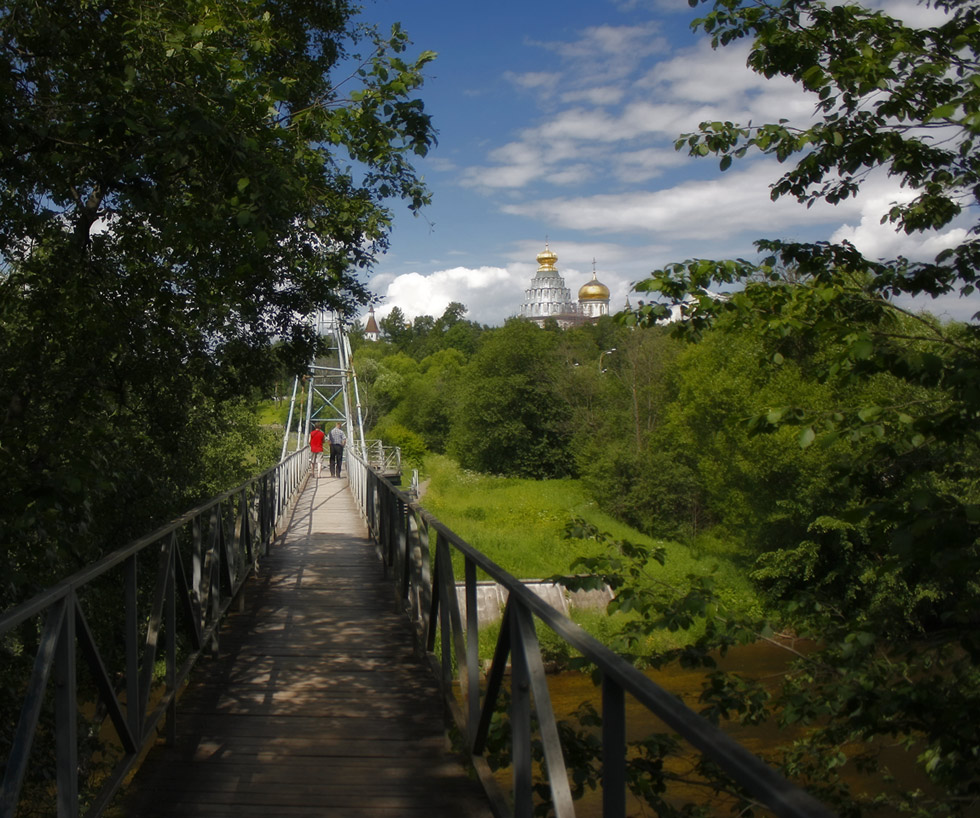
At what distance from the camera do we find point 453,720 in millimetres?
4395

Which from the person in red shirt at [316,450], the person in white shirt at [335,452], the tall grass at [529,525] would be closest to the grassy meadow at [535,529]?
the tall grass at [529,525]

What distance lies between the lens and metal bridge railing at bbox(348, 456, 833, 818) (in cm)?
132

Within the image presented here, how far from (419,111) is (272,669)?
11.8 feet

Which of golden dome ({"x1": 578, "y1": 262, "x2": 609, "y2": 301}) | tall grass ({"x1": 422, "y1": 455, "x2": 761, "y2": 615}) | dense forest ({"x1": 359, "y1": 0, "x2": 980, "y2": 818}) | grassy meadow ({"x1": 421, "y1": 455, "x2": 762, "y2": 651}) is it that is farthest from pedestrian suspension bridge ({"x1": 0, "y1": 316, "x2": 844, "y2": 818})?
golden dome ({"x1": 578, "y1": 262, "x2": 609, "y2": 301})

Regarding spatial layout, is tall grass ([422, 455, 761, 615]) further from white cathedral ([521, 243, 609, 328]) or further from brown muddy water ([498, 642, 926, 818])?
white cathedral ([521, 243, 609, 328])

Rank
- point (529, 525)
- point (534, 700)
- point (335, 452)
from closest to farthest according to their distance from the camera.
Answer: point (534, 700) < point (335, 452) < point (529, 525)

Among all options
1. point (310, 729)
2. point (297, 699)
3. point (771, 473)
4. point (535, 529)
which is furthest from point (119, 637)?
point (535, 529)

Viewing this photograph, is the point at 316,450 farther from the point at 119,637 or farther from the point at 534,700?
the point at 534,700

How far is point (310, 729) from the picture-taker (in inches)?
184

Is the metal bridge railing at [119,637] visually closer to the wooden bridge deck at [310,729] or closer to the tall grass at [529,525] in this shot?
the wooden bridge deck at [310,729]

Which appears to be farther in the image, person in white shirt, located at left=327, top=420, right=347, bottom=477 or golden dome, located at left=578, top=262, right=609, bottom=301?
golden dome, located at left=578, top=262, right=609, bottom=301

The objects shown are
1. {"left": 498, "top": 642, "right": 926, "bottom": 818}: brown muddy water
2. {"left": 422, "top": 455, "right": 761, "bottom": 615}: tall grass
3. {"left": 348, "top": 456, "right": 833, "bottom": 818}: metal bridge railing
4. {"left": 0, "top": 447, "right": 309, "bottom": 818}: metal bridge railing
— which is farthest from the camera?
{"left": 422, "top": 455, "right": 761, "bottom": 615}: tall grass

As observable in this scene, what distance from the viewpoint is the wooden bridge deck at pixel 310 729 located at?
3.69 m

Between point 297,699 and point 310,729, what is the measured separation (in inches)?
22.9
